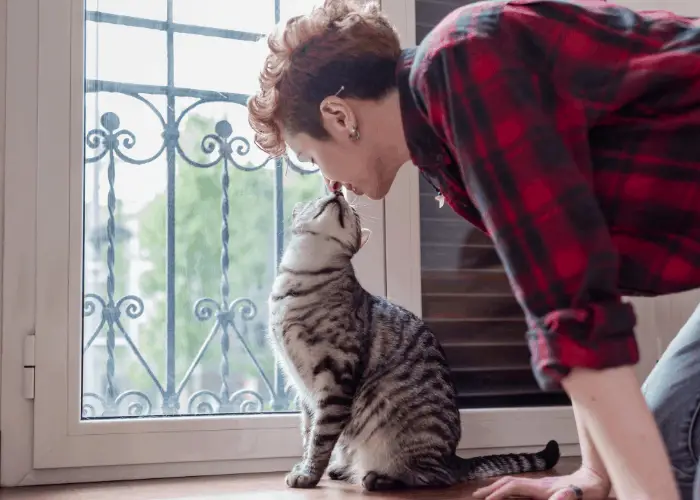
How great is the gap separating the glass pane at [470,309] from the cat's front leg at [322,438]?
0.51m

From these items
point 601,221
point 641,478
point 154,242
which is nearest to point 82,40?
point 154,242

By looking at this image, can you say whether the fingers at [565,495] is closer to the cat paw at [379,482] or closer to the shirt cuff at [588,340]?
the cat paw at [379,482]

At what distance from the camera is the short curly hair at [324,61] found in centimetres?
110

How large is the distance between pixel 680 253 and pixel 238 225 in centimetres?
121

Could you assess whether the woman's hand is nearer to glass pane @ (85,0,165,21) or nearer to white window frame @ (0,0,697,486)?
white window frame @ (0,0,697,486)

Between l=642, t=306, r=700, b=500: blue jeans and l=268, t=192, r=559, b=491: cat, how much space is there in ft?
1.90

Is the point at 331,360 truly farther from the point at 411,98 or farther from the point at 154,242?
the point at 411,98

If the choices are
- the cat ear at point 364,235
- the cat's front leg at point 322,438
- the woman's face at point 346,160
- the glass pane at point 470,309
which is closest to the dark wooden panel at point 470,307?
the glass pane at point 470,309

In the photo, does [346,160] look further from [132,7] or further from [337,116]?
[132,7]

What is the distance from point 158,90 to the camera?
196cm

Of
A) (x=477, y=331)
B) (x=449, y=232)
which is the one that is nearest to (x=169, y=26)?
(x=449, y=232)

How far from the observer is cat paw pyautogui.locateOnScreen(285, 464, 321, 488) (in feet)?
5.45

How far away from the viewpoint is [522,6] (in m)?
0.94

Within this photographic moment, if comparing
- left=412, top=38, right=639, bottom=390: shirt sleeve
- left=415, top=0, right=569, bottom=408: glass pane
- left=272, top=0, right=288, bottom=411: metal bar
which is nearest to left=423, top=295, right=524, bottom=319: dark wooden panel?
left=415, top=0, right=569, bottom=408: glass pane
